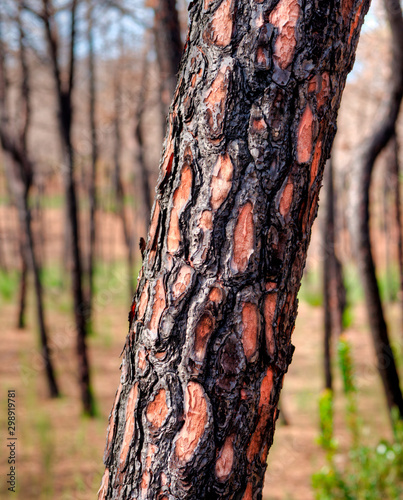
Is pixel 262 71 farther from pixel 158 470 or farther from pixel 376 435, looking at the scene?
pixel 376 435

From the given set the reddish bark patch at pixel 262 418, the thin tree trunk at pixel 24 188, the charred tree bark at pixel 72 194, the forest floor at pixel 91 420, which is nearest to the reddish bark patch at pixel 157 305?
the reddish bark patch at pixel 262 418

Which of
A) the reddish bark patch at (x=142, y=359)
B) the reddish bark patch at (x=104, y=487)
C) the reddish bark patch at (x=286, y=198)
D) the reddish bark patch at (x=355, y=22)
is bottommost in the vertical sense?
the reddish bark patch at (x=104, y=487)

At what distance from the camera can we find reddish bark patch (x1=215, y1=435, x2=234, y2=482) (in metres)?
0.95

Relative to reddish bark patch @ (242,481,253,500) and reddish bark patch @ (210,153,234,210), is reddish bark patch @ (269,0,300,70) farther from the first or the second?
reddish bark patch @ (242,481,253,500)

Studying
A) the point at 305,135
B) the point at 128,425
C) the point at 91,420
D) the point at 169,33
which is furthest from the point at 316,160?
the point at 91,420

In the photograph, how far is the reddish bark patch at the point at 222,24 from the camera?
36.1 inches

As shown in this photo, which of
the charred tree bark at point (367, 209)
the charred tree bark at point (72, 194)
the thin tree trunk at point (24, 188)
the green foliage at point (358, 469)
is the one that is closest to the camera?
the green foliage at point (358, 469)

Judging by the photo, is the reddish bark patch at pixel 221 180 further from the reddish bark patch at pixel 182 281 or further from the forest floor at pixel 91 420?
the forest floor at pixel 91 420

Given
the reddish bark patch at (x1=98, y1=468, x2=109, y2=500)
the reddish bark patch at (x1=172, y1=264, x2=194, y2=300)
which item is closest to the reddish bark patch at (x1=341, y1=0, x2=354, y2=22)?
the reddish bark patch at (x1=172, y1=264, x2=194, y2=300)

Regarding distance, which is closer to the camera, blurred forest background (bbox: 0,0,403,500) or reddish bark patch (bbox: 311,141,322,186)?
reddish bark patch (bbox: 311,141,322,186)

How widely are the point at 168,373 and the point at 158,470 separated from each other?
0.19 metres

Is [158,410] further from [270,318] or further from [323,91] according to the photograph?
[323,91]

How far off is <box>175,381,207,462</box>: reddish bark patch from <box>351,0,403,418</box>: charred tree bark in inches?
118

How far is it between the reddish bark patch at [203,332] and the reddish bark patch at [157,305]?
0.09 meters
